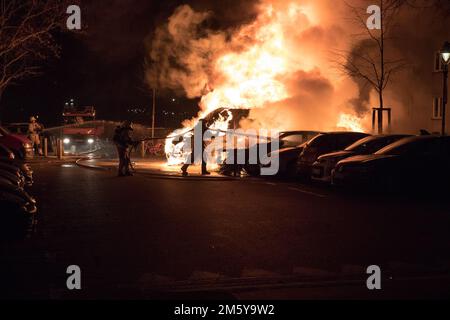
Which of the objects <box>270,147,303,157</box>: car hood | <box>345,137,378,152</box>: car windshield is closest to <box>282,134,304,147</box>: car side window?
<box>270,147,303,157</box>: car hood

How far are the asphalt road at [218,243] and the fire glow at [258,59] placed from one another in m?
11.7

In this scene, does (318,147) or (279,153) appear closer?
(318,147)

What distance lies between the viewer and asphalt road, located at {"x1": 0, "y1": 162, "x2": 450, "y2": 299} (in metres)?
6.47

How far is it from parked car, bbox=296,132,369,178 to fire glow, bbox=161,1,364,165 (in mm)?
7700

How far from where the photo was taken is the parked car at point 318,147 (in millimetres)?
16188

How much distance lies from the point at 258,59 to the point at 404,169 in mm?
13310

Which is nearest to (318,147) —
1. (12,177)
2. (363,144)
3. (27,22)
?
(363,144)

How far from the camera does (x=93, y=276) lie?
666cm

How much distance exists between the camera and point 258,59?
25.4m

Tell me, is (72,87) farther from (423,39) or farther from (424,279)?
(424,279)

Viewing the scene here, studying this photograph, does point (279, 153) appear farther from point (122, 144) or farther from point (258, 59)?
point (258, 59)

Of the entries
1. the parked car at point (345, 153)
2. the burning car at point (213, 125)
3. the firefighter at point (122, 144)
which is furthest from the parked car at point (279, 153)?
the burning car at point (213, 125)

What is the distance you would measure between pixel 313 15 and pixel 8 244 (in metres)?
22.0

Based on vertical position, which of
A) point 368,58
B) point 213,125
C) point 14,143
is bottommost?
point 14,143
